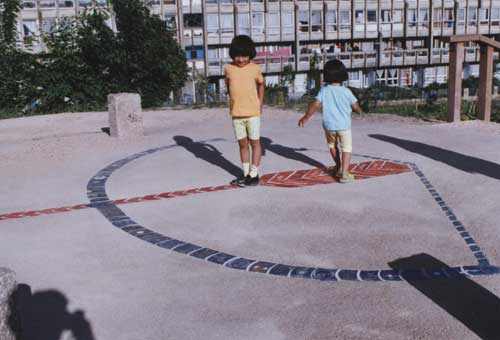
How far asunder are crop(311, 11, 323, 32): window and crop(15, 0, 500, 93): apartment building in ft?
0.30

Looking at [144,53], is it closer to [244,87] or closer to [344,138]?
[244,87]

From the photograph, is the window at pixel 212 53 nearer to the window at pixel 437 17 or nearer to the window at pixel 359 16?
the window at pixel 359 16

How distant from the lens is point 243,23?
54.2 metres

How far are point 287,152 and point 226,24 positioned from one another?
46586 mm

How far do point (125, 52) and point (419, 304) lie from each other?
1747 cm

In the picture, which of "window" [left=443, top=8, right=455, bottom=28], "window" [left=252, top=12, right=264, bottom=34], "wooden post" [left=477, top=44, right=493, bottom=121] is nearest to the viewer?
"wooden post" [left=477, top=44, right=493, bottom=121]

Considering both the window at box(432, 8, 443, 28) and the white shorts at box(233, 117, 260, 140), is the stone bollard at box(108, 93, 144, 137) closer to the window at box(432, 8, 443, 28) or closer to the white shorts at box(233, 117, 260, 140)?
the white shorts at box(233, 117, 260, 140)

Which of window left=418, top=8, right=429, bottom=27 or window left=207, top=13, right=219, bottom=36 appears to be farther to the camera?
window left=418, top=8, right=429, bottom=27

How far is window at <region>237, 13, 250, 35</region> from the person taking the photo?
54.1 meters

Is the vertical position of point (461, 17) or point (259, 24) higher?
point (461, 17)

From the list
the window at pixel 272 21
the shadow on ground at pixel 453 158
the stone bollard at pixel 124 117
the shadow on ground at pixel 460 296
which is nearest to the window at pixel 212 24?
the window at pixel 272 21

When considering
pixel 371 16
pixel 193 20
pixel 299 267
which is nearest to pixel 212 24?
pixel 193 20

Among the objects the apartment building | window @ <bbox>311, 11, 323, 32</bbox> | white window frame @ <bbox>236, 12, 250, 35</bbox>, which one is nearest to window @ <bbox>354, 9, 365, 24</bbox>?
the apartment building

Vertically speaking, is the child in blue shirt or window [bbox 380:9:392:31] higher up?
window [bbox 380:9:392:31]
